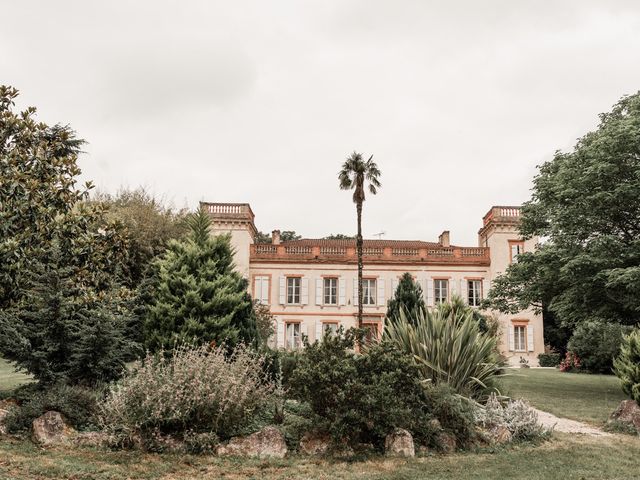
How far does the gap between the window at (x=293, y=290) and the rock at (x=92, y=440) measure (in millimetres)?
30136

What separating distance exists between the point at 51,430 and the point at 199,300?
14.9ft

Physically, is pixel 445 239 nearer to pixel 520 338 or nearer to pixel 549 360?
pixel 520 338

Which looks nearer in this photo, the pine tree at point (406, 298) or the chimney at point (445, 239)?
the pine tree at point (406, 298)

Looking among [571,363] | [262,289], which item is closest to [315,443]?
[571,363]

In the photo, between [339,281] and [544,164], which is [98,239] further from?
[339,281]

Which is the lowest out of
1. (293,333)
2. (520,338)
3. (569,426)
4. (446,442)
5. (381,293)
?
(569,426)

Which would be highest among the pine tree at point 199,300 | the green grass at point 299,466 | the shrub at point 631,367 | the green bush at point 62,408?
the pine tree at point 199,300

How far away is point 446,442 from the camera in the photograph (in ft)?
24.3

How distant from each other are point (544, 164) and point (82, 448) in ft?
55.2

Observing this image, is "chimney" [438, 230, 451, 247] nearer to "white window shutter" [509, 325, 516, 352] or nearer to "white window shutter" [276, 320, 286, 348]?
"white window shutter" [509, 325, 516, 352]

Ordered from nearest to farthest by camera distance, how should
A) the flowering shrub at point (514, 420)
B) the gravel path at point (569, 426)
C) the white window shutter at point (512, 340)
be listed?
1. the flowering shrub at point (514, 420)
2. the gravel path at point (569, 426)
3. the white window shutter at point (512, 340)

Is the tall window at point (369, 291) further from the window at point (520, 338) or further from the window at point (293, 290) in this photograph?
the window at point (520, 338)

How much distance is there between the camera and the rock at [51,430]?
22.6 feet

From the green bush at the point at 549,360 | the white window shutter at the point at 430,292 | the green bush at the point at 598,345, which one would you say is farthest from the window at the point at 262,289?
the green bush at the point at 598,345
